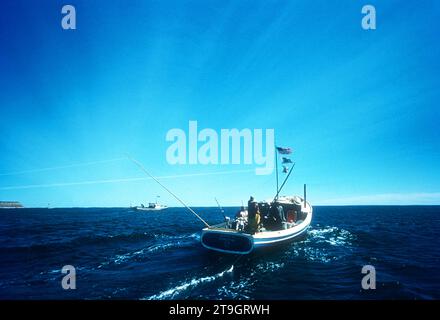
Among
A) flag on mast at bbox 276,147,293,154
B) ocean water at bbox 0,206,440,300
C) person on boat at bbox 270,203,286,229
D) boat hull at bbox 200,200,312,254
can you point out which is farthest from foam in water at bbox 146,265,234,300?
flag on mast at bbox 276,147,293,154

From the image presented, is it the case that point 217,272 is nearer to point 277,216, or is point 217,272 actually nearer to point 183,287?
point 183,287

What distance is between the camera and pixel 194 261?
1744cm

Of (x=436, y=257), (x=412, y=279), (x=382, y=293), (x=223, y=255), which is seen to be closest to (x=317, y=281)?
(x=382, y=293)

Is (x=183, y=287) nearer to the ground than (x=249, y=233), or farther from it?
nearer to the ground

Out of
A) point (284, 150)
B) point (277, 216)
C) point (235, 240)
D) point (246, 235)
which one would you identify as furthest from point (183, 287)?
point (284, 150)

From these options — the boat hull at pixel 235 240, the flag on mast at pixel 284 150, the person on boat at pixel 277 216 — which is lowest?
the boat hull at pixel 235 240

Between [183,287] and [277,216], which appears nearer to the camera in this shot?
[183,287]

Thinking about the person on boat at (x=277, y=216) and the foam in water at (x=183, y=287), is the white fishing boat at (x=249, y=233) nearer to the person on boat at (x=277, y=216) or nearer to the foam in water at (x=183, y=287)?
the person on boat at (x=277, y=216)

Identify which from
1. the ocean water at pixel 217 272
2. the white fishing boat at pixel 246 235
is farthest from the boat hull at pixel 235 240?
the ocean water at pixel 217 272

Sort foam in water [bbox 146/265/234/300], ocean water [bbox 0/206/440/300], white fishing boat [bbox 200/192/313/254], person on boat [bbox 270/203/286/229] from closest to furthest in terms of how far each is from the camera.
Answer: foam in water [bbox 146/265/234/300] → ocean water [bbox 0/206/440/300] → white fishing boat [bbox 200/192/313/254] → person on boat [bbox 270/203/286/229]

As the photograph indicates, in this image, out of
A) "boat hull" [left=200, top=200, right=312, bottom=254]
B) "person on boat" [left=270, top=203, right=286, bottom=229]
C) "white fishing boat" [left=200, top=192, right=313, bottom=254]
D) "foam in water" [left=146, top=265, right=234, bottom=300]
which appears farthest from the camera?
"person on boat" [left=270, top=203, right=286, bottom=229]

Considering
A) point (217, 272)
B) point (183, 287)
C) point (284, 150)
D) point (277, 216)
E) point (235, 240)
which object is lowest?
point (217, 272)

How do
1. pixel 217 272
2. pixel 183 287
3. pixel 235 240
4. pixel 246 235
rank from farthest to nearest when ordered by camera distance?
pixel 235 240
pixel 246 235
pixel 217 272
pixel 183 287

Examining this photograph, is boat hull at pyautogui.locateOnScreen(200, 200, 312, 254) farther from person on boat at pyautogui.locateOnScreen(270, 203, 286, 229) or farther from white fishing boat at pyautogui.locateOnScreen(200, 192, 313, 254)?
person on boat at pyautogui.locateOnScreen(270, 203, 286, 229)
